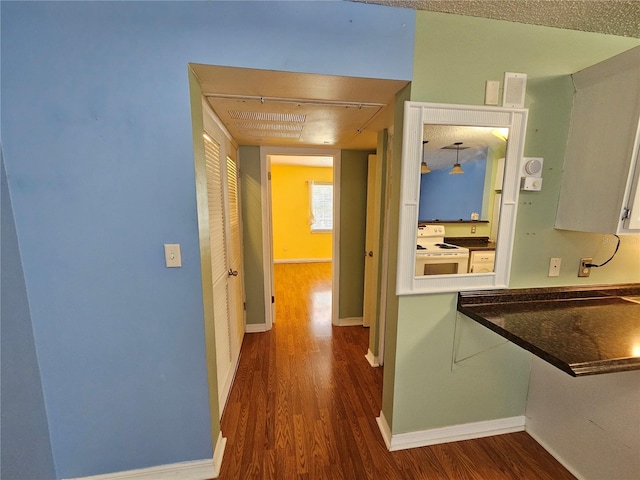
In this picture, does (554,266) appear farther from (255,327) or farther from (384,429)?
(255,327)

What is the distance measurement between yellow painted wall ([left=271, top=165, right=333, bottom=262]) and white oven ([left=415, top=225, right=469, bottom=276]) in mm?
4600

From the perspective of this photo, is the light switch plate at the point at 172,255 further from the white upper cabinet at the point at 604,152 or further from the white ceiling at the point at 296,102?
the white upper cabinet at the point at 604,152

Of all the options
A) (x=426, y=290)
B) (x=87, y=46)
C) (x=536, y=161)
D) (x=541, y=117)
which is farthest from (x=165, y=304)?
(x=541, y=117)

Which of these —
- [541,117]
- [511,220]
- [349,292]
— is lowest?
[349,292]

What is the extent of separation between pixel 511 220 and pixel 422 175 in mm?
583

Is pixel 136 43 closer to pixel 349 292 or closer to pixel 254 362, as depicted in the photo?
pixel 254 362

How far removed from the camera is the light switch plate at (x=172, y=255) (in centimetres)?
119

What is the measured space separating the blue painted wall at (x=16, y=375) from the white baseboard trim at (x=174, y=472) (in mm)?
319

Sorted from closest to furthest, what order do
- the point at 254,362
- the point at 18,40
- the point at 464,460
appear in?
the point at 18,40 < the point at 464,460 < the point at 254,362

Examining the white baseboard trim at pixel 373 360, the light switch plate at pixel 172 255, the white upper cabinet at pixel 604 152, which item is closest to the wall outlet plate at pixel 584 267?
the white upper cabinet at pixel 604 152

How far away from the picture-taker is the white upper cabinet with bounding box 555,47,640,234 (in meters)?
1.13

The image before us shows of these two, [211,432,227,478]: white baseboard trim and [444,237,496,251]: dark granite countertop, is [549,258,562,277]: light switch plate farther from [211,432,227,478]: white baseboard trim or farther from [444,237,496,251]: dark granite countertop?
[211,432,227,478]: white baseboard trim

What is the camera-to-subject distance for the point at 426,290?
4.65 feet

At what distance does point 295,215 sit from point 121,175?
4.99 metres
